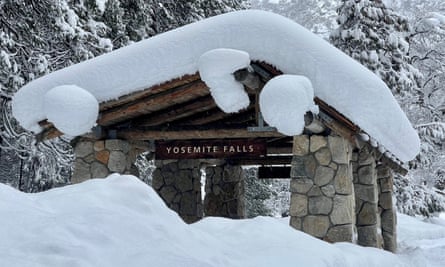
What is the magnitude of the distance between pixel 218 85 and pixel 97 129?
2.71 metres

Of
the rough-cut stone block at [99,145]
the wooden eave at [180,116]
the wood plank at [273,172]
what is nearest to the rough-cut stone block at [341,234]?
the wooden eave at [180,116]

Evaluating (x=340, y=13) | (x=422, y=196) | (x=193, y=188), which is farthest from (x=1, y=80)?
(x=422, y=196)

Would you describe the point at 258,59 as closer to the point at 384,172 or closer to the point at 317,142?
the point at 317,142

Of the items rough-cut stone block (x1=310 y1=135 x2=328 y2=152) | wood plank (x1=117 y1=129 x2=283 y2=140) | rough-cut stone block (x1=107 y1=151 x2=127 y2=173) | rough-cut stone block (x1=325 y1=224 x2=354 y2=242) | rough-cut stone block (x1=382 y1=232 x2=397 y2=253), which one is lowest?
rough-cut stone block (x1=382 y1=232 x2=397 y2=253)

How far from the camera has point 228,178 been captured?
1373 centimetres

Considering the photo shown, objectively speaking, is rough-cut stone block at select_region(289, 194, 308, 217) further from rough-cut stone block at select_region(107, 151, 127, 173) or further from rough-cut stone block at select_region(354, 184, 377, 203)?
rough-cut stone block at select_region(107, 151, 127, 173)

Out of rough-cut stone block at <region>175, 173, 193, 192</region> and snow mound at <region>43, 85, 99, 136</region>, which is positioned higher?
snow mound at <region>43, 85, 99, 136</region>

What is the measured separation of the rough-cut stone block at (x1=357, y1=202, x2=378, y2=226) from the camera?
886 centimetres

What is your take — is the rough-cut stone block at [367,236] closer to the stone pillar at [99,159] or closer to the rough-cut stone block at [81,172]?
the stone pillar at [99,159]

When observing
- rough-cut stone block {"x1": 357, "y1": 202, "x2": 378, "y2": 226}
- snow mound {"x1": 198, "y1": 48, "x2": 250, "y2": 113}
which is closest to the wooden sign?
snow mound {"x1": 198, "y1": 48, "x2": 250, "y2": 113}

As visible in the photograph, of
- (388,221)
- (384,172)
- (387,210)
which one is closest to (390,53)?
(384,172)

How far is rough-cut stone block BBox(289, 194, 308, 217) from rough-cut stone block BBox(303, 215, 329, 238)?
0.39 feet

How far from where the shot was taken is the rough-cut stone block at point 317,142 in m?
7.41

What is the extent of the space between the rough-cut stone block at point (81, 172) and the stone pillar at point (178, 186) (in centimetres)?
388
